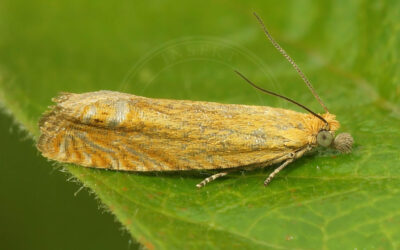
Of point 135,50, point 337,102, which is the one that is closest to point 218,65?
point 135,50

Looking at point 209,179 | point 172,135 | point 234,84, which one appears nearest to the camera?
point 209,179

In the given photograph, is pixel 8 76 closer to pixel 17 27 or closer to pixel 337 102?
pixel 17 27

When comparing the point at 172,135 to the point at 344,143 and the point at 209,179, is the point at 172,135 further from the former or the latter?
the point at 344,143

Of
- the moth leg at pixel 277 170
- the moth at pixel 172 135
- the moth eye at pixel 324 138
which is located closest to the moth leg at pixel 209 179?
the moth at pixel 172 135

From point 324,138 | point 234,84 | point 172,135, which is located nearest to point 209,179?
point 172,135

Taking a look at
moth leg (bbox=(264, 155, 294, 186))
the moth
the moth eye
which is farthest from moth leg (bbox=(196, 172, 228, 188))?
the moth eye

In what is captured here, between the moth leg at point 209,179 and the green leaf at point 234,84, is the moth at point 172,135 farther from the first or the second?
the green leaf at point 234,84
